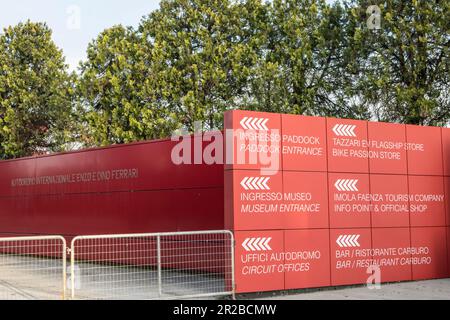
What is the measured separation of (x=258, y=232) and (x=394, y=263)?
3218 millimetres

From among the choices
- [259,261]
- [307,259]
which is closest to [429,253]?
[307,259]

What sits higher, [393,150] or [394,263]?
[393,150]

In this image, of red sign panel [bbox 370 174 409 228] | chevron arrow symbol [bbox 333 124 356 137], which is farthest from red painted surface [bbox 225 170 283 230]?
red sign panel [bbox 370 174 409 228]

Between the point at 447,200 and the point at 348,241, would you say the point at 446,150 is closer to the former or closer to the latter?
the point at 447,200

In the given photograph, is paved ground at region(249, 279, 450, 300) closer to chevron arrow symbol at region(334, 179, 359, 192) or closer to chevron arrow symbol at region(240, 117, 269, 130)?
chevron arrow symbol at region(334, 179, 359, 192)

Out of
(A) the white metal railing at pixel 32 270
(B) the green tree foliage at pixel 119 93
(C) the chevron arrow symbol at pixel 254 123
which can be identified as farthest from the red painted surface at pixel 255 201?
(B) the green tree foliage at pixel 119 93

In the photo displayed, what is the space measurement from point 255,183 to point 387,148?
10.7 feet

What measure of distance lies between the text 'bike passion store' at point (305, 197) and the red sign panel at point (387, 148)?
0.07 ft

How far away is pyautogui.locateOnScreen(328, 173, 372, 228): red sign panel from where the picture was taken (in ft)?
36.0

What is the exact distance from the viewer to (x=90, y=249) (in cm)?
1380

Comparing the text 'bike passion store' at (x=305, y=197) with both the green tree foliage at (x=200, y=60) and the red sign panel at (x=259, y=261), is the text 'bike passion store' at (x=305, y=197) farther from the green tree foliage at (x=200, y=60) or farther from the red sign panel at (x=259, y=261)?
the green tree foliage at (x=200, y=60)

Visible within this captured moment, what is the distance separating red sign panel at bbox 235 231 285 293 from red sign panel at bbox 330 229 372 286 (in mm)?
1176
